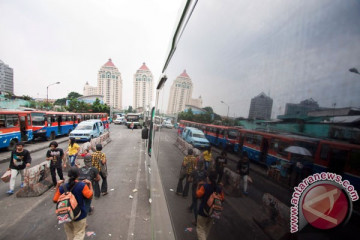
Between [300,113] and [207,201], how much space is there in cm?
77

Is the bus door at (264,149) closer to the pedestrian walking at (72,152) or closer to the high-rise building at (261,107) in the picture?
the high-rise building at (261,107)

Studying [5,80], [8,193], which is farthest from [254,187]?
[5,80]

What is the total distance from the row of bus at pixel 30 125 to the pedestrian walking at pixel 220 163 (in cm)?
1203

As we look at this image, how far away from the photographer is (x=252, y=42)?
0.91m

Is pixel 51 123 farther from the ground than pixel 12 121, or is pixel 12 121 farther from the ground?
pixel 12 121

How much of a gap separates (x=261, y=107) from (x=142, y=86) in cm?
9259

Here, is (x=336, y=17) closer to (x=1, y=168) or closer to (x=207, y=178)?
(x=207, y=178)

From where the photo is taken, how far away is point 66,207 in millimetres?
2885

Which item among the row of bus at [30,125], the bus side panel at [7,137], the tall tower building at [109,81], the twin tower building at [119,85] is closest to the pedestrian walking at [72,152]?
the row of bus at [30,125]

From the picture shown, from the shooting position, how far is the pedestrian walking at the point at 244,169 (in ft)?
2.73

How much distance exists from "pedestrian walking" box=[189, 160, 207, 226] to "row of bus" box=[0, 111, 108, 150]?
1172 cm

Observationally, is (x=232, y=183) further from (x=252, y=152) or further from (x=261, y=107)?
(x=261, y=107)

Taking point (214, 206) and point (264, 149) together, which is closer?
point (264, 149)

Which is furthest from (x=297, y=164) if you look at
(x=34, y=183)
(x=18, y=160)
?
(x=34, y=183)
